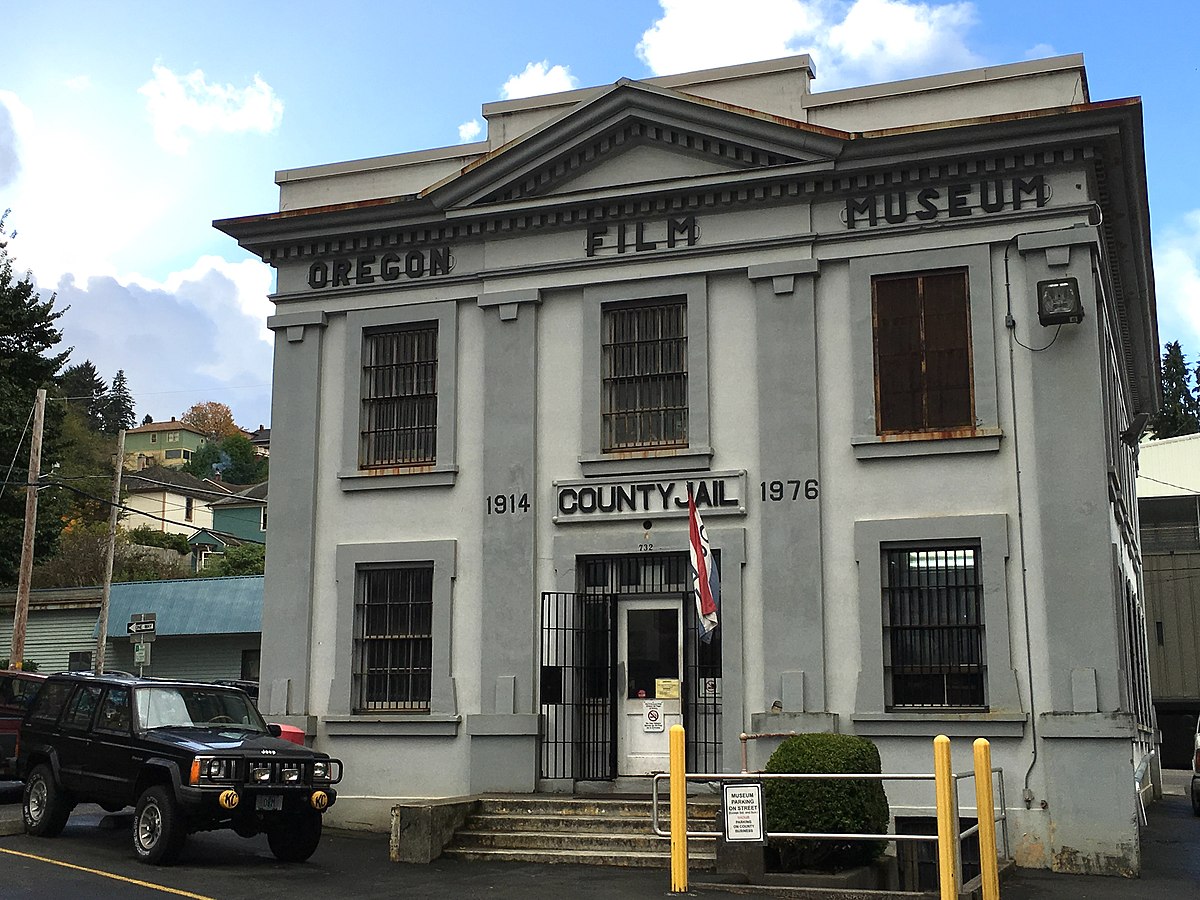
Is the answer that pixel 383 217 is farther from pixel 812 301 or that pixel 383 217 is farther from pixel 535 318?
pixel 812 301

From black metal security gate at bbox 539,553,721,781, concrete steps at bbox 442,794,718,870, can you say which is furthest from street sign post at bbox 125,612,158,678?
concrete steps at bbox 442,794,718,870

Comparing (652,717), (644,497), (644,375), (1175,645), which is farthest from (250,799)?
(1175,645)

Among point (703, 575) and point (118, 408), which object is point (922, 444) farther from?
point (118, 408)

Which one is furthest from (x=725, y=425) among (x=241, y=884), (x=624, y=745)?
(x=241, y=884)

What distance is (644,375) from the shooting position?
56.0 ft

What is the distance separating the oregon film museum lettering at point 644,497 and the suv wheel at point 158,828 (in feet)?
19.6

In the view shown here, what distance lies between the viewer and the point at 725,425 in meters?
16.5

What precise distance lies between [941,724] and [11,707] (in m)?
13.2

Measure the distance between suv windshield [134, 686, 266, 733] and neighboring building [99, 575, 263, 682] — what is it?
21511 mm

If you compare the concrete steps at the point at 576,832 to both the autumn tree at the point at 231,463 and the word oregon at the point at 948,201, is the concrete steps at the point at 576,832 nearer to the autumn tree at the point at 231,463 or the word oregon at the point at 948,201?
the word oregon at the point at 948,201

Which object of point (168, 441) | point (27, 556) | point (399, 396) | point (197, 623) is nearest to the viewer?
point (399, 396)

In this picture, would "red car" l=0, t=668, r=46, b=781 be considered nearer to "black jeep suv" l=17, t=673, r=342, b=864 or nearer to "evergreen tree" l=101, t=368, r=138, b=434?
"black jeep suv" l=17, t=673, r=342, b=864

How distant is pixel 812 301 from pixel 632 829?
662cm

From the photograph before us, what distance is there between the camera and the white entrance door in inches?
635
